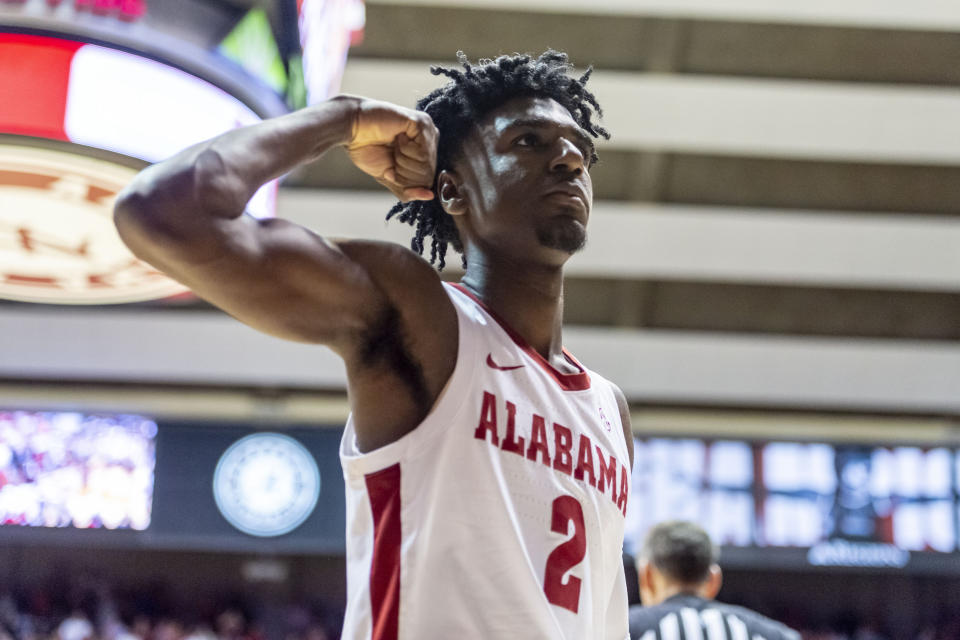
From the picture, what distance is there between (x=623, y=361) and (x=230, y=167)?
10.3m

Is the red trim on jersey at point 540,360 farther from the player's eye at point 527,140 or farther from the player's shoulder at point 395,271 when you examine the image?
the player's eye at point 527,140

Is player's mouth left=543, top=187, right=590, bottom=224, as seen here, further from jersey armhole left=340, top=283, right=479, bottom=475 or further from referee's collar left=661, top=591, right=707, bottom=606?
referee's collar left=661, top=591, right=707, bottom=606

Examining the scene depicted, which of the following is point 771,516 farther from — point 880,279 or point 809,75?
point 809,75

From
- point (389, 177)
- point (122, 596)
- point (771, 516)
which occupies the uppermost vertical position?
point (389, 177)

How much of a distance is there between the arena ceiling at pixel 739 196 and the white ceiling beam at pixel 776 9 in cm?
2


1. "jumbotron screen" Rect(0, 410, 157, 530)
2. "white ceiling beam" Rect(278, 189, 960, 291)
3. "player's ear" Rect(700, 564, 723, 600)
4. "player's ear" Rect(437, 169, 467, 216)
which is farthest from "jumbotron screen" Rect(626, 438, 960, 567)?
"player's ear" Rect(437, 169, 467, 216)

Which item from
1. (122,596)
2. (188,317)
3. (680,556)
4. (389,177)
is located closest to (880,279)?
(188,317)

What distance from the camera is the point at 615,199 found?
1194 cm

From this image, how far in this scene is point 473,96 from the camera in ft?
6.98

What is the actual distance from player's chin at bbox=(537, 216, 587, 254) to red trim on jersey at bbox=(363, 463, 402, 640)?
1.74 feet

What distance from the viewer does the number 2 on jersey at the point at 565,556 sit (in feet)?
5.47

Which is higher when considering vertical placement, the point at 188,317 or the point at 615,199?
the point at 615,199

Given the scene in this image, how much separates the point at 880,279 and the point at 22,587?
10838mm

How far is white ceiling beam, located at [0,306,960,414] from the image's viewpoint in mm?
11531
